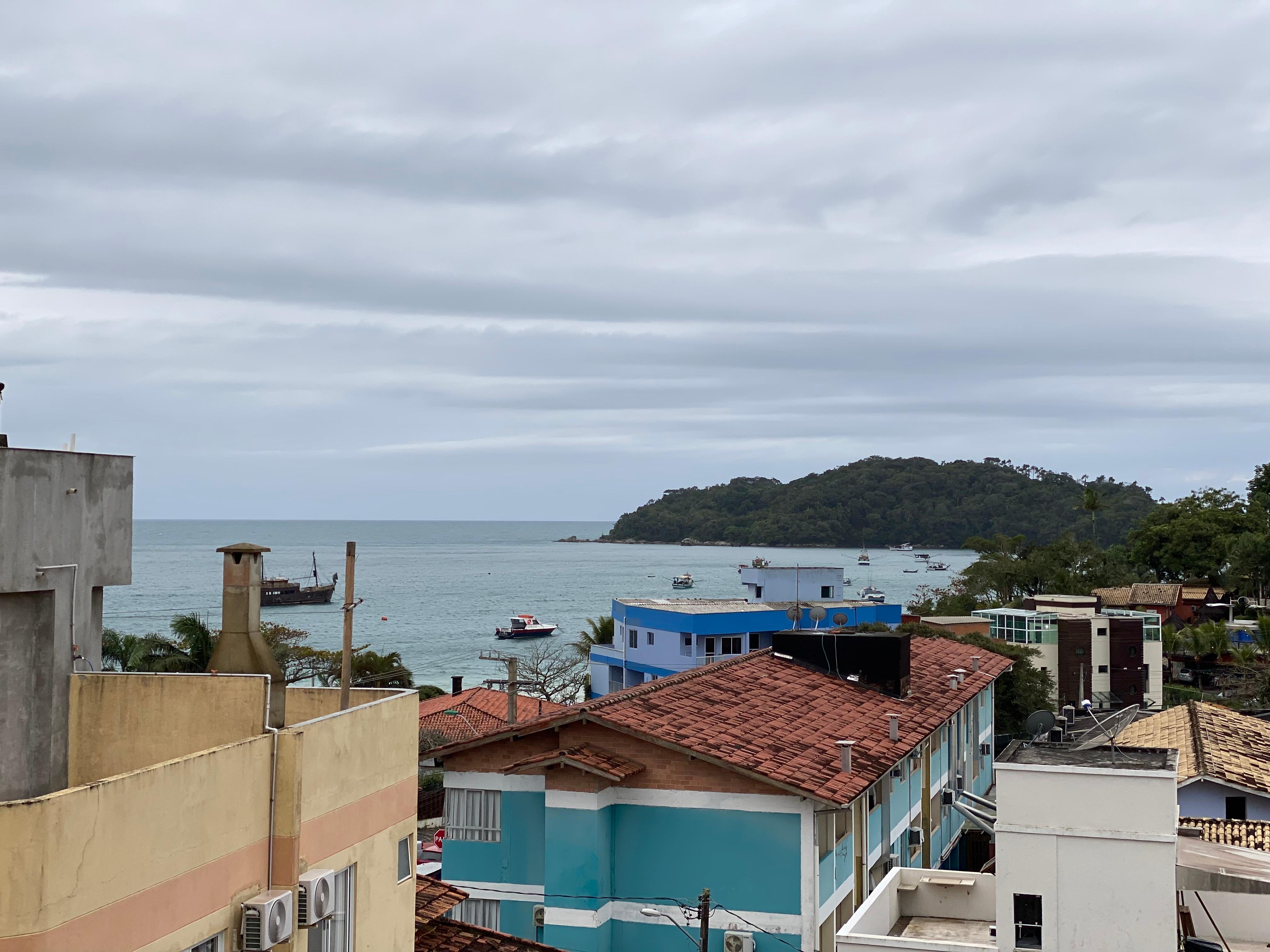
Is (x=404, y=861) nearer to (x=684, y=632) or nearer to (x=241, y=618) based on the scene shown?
(x=241, y=618)

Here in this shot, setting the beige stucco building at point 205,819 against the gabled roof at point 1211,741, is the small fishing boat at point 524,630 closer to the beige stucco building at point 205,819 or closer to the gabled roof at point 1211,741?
the gabled roof at point 1211,741

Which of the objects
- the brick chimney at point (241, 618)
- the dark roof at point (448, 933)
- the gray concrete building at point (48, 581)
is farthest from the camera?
the dark roof at point (448, 933)

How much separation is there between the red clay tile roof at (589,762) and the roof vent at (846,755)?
3764 millimetres

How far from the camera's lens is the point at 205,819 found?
10227 millimetres

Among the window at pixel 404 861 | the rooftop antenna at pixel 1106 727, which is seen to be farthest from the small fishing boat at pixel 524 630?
the window at pixel 404 861

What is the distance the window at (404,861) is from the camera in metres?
13.8

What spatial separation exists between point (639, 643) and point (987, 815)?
173 ft

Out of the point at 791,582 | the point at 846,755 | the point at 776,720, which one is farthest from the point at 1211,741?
the point at 791,582

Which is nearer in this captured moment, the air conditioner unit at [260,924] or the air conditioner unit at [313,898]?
the air conditioner unit at [260,924]

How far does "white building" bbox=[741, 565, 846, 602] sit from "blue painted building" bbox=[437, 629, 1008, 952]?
2218 inches

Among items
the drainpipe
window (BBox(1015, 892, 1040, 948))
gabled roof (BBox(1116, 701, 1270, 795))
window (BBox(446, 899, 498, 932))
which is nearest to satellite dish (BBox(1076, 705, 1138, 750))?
gabled roof (BBox(1116, 701, 1270, 795))

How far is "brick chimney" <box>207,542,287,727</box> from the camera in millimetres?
13453

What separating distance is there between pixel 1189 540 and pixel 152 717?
13658 cm

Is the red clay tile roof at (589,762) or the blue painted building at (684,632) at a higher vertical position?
the red clay tile roof at (589,762)
